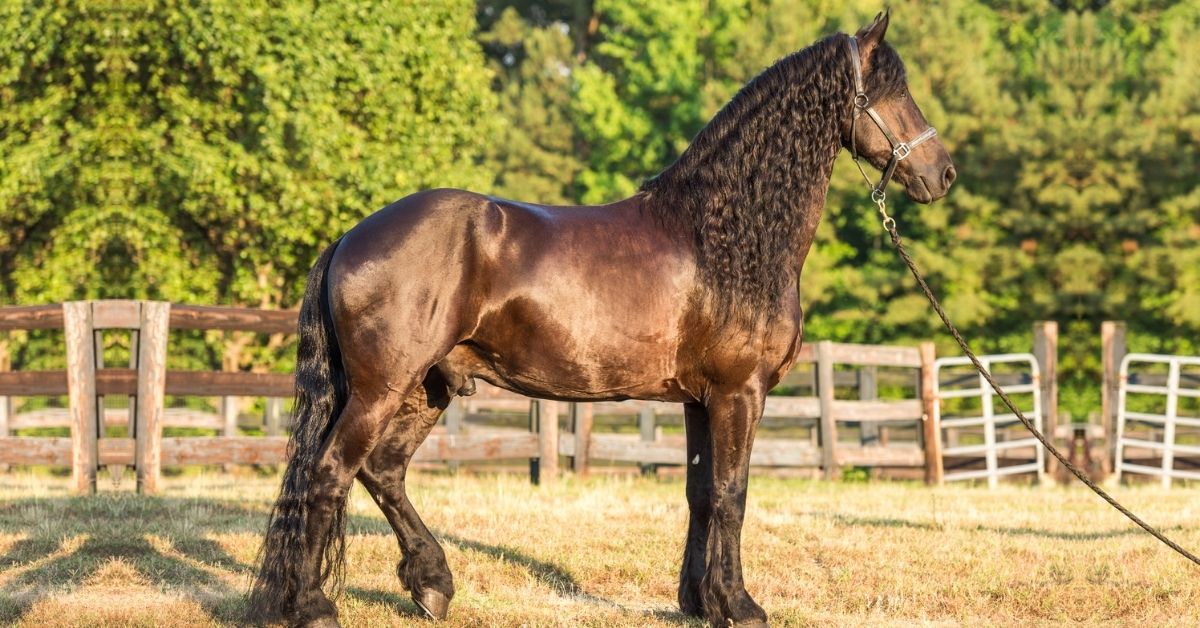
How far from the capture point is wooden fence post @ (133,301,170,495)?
381 inches

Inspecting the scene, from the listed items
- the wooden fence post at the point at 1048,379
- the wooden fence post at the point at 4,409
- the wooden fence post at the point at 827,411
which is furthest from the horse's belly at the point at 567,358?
the wooden fence post at the point at 4,409

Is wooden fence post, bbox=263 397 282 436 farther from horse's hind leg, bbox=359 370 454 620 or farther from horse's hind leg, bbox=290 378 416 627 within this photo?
horse's hind leg, bbox=290 378 416 627

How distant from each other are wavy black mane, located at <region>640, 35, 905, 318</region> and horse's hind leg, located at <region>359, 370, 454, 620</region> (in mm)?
A: 1424

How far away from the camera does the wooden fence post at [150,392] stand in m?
9.68

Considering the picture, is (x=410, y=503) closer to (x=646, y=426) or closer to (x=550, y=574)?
(x=550, y=574)

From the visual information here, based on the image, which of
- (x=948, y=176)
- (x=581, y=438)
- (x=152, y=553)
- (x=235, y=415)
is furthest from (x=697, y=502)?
(x=235, y=415)

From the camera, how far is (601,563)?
22.3ft

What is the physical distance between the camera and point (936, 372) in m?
13.6

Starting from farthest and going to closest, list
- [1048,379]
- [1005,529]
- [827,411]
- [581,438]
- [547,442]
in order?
[1048,379] < [827,411] < [581,438] < [547,442] < [1005,529]

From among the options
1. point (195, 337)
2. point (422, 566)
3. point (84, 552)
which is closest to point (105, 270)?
point (195, 337)

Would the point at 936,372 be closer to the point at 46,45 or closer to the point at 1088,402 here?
the point at 1088,402

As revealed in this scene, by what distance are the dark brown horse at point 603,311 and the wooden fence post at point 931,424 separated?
8.36 meters

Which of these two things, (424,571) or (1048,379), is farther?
(1048,379)

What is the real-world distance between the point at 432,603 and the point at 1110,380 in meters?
10.9
